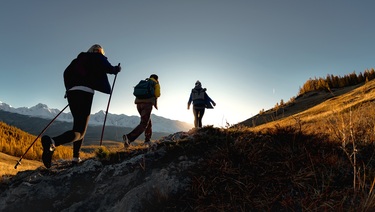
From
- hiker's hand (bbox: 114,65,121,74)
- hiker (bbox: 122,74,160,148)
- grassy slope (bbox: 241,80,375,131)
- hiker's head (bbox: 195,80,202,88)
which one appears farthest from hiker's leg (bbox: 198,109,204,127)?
hiker's hand (bbox: 114,65,121,74)

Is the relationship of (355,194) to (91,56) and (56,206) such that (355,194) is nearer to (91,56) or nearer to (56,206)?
(56,206)

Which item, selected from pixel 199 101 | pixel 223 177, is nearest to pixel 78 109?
pixel 223 177

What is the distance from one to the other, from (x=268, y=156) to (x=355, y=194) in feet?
4.48

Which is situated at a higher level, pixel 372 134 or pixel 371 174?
pixel 372 134

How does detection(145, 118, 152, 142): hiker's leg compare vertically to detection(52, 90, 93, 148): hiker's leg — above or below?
below

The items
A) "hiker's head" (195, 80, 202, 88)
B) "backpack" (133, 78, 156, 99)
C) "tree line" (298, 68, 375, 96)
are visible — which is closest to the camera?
"backpack" (133, 78, 156, 99)

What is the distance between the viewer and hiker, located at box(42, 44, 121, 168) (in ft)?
18.6

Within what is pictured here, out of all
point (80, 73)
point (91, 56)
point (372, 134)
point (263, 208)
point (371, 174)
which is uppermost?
point (91, 56)

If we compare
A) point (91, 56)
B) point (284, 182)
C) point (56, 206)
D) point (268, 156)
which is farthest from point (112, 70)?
point (284, 182)

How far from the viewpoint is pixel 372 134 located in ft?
14.8

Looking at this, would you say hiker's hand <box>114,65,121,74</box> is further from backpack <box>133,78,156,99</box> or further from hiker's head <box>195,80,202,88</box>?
hiker's head <box>195,80,202,88</box>

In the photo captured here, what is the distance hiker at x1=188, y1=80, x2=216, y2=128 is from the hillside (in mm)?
7084

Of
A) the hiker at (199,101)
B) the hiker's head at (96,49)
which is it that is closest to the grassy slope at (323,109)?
the hiker at (199,101)

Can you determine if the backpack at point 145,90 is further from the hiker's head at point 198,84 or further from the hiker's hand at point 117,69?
the hiker's head at point 198,84
